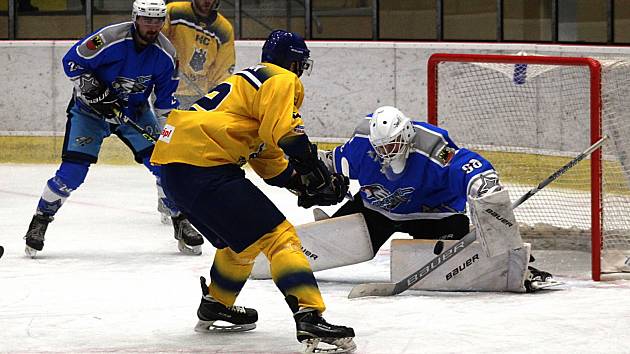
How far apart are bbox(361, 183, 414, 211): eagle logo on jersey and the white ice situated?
32 cm

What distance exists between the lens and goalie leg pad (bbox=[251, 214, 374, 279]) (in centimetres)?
505

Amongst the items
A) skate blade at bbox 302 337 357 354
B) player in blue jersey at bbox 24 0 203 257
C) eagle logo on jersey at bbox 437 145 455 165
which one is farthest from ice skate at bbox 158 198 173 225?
skate blade at bbox 302 337 357 354

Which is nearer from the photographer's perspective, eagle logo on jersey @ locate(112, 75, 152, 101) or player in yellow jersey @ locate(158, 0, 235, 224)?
eagle logo on jersey @ locate(112, 75, 152, 101)

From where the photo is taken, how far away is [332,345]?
3.90m

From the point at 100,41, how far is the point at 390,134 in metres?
1.53

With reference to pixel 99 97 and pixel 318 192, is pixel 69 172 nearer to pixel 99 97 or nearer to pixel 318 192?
pixel 99 97

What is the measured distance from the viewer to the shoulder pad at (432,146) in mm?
4785

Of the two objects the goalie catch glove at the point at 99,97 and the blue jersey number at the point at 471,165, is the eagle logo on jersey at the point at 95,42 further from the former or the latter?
the blue jersey number at the point at 471,165

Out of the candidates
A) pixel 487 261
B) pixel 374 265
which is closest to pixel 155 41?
pixel 374 265

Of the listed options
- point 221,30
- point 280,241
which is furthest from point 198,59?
point 280,241

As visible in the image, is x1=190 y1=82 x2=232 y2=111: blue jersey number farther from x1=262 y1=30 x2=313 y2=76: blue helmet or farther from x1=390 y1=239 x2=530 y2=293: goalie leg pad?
x1=390 y1=239 x2=530 y2=293: goalie leg pad

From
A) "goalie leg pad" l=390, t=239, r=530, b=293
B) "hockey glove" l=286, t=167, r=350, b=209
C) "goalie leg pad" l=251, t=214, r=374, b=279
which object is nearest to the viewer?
"hockey glove" l=286, t=167, r=350, b=209

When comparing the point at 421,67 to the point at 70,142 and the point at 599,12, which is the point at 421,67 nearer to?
the point at 599,12

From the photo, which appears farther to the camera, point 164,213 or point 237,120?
point 164,213
